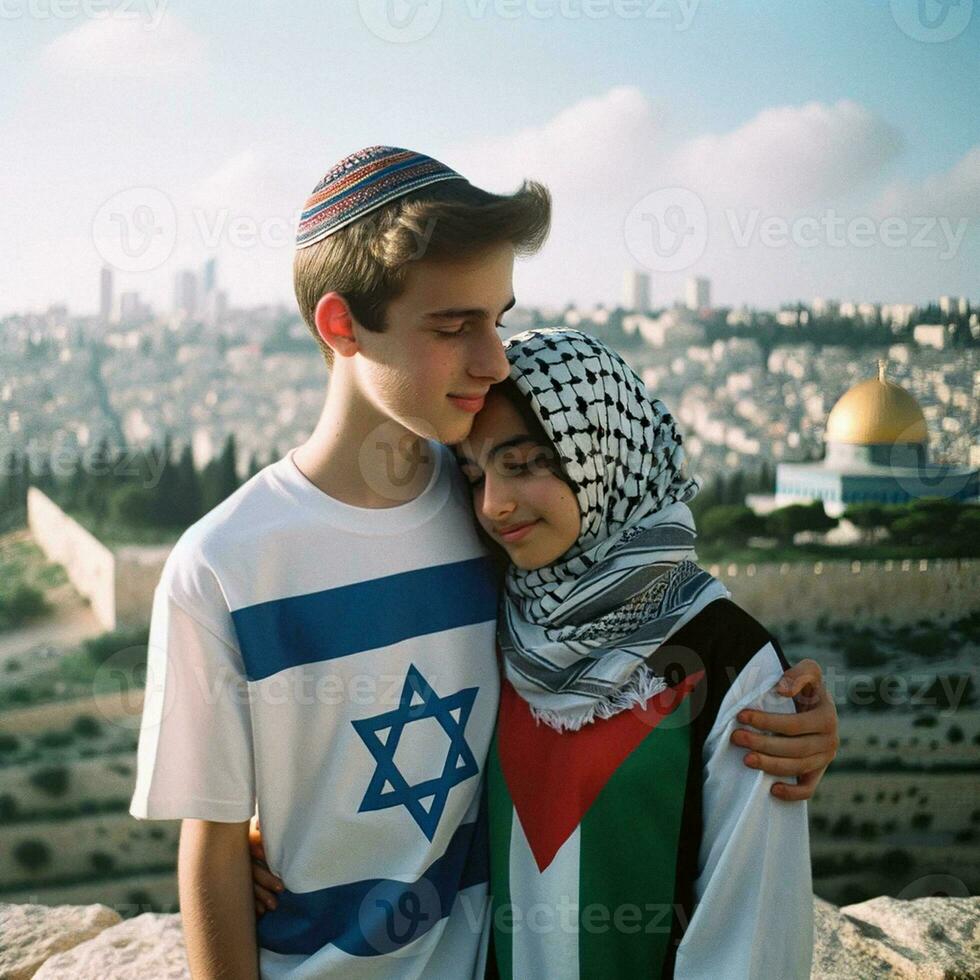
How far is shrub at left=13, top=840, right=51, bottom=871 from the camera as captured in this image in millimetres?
16234

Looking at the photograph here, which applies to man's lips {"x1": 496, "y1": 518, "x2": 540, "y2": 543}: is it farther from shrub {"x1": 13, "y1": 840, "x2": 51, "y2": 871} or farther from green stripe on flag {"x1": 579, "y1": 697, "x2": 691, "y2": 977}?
shrub {"x1": 13, "y1": 840, "x2": 51, "y2": 871}

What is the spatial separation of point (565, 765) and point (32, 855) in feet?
56.4

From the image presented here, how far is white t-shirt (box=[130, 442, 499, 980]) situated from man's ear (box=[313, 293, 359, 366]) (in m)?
0.20

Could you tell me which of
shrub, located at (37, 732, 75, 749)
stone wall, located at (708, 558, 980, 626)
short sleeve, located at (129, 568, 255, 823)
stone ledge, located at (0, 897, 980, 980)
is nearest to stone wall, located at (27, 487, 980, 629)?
stone wall, located at (708, 558, 980, 626)

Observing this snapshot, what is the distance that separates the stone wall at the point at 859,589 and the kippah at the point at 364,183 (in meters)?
16.0

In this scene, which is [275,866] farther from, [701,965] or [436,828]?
[701,965]

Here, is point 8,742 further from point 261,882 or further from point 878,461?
point 261,882

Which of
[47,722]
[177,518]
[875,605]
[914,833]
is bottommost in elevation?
[914,833]

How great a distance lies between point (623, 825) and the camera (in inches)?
58.7

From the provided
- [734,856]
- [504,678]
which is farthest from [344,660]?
[734,856]

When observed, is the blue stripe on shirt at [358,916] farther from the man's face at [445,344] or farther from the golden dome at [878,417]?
the golden dome at [878,417]

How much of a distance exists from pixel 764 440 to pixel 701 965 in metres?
18.8

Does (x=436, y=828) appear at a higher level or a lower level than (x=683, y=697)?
lower

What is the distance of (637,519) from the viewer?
1606 mm
